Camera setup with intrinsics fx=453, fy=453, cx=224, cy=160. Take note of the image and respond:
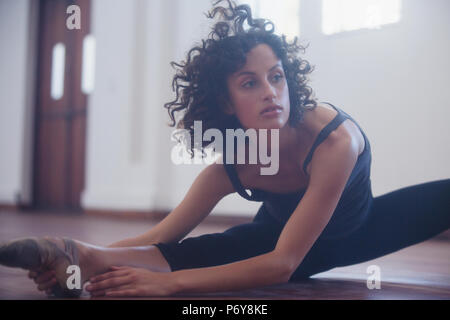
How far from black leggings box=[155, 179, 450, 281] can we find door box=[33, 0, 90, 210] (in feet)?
11.1

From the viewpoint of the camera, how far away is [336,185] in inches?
31.6

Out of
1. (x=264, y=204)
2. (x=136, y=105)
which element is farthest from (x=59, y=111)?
(x=264, y=204)

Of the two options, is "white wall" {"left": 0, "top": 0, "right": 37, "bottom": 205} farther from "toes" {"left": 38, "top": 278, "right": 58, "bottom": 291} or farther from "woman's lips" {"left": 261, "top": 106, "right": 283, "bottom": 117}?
"woman's lips" {"left": 261, "top": 106, "right": 283, "bottom": 117}

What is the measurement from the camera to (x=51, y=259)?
741mm

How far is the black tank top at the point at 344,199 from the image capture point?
0.95m

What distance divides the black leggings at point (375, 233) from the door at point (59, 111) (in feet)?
11.1

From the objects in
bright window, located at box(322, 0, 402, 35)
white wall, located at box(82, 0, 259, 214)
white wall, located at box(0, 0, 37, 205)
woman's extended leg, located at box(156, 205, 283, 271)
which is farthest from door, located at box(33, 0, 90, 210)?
woman's extended leg, located at box(156, 205, 283, 271)

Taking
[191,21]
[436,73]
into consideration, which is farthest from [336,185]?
[191,21]

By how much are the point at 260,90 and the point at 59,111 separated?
12.9 ft

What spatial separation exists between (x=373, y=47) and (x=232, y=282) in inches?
71.6

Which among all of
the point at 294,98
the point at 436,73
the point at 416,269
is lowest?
the point at 416,269

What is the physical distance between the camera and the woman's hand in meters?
0.75

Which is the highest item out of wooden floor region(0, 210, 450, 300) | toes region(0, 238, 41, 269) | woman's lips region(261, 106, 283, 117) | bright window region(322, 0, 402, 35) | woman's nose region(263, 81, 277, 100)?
bright window region(322, 0, 402, 35)
